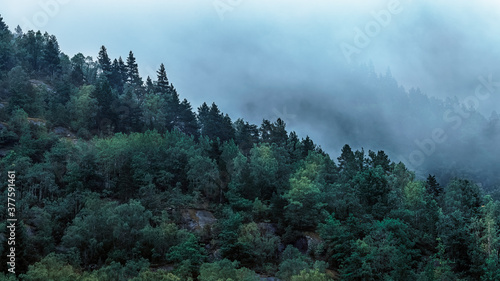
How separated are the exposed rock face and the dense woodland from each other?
0.22m

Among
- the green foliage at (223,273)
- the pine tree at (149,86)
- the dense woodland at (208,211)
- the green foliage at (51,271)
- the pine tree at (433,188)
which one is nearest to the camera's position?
the green foliage at (51,271)

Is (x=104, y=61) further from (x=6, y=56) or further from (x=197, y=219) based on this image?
(x=197, y=219)

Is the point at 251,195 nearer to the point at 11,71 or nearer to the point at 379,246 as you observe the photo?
the point at 379,246

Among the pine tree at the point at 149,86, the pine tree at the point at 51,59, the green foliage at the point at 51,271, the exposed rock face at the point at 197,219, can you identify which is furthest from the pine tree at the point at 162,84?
the green foliage at the point at 51,271

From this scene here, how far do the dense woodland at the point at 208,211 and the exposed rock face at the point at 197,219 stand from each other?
0.73ft

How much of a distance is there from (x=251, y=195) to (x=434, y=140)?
5204 inches

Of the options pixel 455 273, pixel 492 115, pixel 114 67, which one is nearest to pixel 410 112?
pixel 492 115

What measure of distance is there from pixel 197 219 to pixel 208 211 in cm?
296

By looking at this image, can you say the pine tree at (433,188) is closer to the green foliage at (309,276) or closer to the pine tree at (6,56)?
the green foliage at (309,276)

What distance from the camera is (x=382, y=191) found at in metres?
73.8

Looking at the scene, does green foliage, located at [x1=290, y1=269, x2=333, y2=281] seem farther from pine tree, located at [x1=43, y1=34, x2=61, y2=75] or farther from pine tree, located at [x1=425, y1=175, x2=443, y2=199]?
pine tree, located at [x1=43, y1=34, x2=61, y2=75]

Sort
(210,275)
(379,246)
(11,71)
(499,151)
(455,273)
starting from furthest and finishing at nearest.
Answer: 1. (499,151)
2. (11,71)
3. (455,273)
4. (379,246)
5. (210,275)

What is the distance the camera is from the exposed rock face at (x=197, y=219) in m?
67.2

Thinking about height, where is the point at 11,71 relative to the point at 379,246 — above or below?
above
